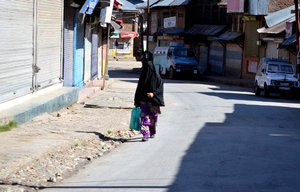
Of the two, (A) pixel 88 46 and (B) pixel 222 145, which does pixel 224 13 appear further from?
(B) pixel 222 145

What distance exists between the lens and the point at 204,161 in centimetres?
1032

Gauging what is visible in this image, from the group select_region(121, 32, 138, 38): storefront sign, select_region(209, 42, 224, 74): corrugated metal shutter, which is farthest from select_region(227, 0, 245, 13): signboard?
select_region(121, 32, 138, 38): storefront sign

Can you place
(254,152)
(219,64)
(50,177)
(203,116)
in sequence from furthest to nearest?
1. (219,64)
2. (203,116)
3. (254,152)
4. (50,177)

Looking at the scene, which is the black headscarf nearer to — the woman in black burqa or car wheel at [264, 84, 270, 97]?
the woman in black burqa

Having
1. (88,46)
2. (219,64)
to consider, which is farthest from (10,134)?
(219,64)

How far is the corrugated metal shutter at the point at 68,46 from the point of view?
22.0 meters

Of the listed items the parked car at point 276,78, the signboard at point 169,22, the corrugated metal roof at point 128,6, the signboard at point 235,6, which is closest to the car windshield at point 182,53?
the signboard at point 235,6

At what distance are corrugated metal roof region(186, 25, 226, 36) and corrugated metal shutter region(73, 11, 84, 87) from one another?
2661cm

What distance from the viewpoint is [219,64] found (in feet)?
171

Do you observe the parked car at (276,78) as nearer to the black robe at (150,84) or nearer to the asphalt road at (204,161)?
the asphalt road at (204,161)

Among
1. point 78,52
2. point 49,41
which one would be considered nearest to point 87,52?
point 78,52

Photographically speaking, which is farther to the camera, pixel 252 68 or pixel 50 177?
pixel 252 68

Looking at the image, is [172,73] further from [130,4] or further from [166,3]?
[130,4]

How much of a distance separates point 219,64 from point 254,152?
41.0m
